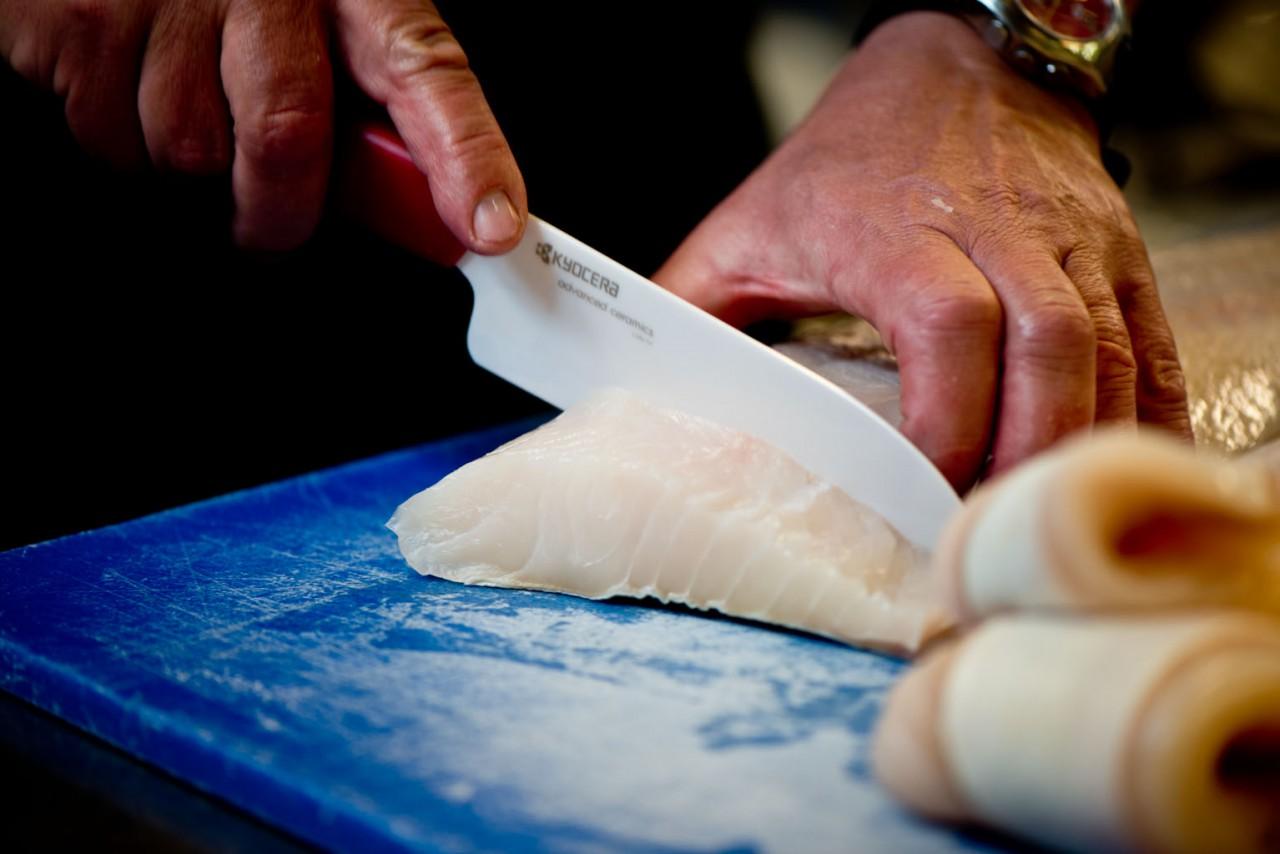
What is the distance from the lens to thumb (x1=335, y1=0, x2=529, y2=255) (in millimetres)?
1581

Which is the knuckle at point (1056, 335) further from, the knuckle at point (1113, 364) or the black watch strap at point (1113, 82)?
the black watch strap at point (1113, 82)

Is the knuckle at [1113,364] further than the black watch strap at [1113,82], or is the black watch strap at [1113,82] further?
the black watch strap at [1113,82]

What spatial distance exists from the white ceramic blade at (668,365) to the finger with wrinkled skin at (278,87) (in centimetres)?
29

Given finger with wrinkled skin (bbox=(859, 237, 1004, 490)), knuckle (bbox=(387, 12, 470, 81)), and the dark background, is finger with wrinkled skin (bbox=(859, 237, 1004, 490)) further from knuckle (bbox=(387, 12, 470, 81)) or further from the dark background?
the dark background

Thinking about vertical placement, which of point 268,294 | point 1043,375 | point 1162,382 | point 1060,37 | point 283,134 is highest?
point 1060,37

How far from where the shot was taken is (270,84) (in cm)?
161

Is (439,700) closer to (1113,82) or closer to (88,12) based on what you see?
(88,12)

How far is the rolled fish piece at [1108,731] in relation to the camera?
29.6 inches

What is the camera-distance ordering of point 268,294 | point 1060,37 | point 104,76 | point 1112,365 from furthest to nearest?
point 268,294
point 1060,37
point 104,76
point 1112,365

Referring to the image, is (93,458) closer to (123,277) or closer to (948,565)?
(123,277)

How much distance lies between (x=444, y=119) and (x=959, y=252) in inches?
29.1

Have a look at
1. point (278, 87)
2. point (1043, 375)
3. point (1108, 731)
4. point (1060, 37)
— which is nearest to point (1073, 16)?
point (1060, 37)

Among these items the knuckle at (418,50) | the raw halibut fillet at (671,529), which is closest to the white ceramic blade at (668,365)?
the raw halibut fillet at (671,529)

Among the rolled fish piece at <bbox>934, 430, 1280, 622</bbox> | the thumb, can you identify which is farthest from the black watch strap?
the rolled fish piece at <bbox>934, 430, 1280, 622</bbox>
